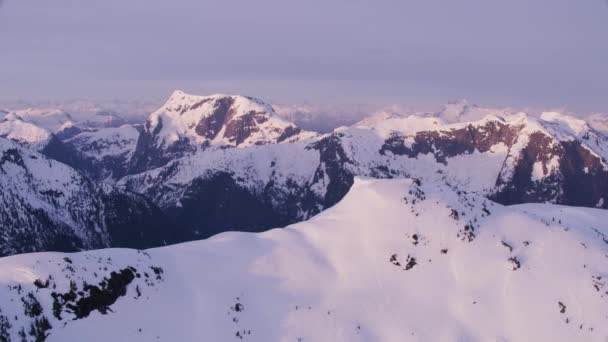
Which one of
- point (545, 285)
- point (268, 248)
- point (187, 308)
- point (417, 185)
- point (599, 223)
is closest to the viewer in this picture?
point (187, 308)

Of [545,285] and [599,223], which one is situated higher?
[545,285]

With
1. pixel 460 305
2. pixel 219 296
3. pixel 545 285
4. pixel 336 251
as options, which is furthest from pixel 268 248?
pixel 545 285

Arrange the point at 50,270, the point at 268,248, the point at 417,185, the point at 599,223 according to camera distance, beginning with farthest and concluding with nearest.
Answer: the point at 599,223
the point at 417,185
the point at 268,248
the point at 50,270

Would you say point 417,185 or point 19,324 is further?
point 417,185

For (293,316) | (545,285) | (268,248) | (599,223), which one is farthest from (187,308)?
(599,223)

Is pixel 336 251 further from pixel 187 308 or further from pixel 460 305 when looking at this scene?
pixel 187 308

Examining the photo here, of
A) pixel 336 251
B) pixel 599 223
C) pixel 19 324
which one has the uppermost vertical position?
pixel 19 324

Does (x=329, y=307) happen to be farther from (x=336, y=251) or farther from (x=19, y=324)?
(x=19, y=324)
